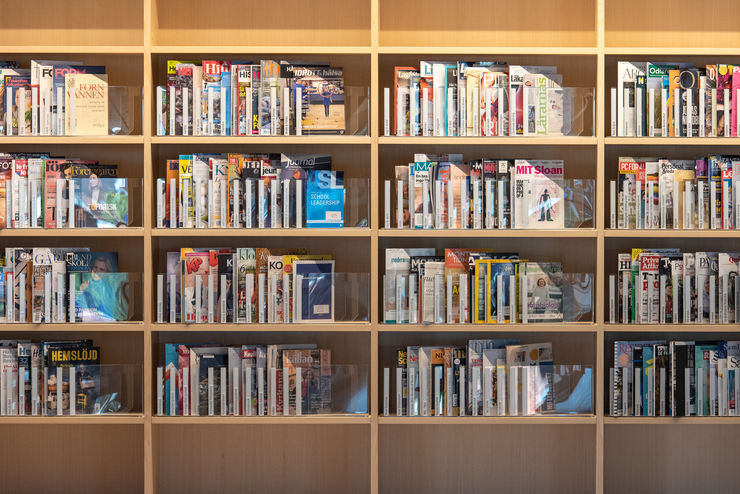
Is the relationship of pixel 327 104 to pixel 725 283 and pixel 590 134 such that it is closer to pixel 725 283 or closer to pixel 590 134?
pixel 590 134

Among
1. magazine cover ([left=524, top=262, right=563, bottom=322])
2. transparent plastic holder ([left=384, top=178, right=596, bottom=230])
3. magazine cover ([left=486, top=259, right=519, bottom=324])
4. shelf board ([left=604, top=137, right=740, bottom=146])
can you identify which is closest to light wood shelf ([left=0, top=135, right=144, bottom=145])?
transparent plastic holder ([left=384, top=178, right=596, bottom=230])

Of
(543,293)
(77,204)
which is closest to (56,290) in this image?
(77,204)

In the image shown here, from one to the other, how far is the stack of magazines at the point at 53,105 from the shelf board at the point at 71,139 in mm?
19

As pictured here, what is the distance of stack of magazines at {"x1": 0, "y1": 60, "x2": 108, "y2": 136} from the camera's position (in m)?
2.83

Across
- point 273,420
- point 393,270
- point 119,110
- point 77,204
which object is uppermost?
point 119,110

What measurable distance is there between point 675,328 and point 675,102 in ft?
2.70

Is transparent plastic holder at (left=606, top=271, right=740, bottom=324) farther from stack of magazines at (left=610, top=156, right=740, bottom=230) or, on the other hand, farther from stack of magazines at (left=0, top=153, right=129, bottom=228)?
stack of magazines at (left=0, top=153, right=129, bottom=228)

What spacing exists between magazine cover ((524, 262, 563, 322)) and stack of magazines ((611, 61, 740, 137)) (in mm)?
566

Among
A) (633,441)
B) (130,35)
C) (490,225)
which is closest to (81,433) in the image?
(130,35)

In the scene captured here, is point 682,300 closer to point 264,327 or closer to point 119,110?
point 264,327

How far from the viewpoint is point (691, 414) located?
9.29 feet

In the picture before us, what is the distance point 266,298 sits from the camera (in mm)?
2846

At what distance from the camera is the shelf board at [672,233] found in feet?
9.17

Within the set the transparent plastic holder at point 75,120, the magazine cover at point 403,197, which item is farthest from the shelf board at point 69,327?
the magazine cover at point 403,197
